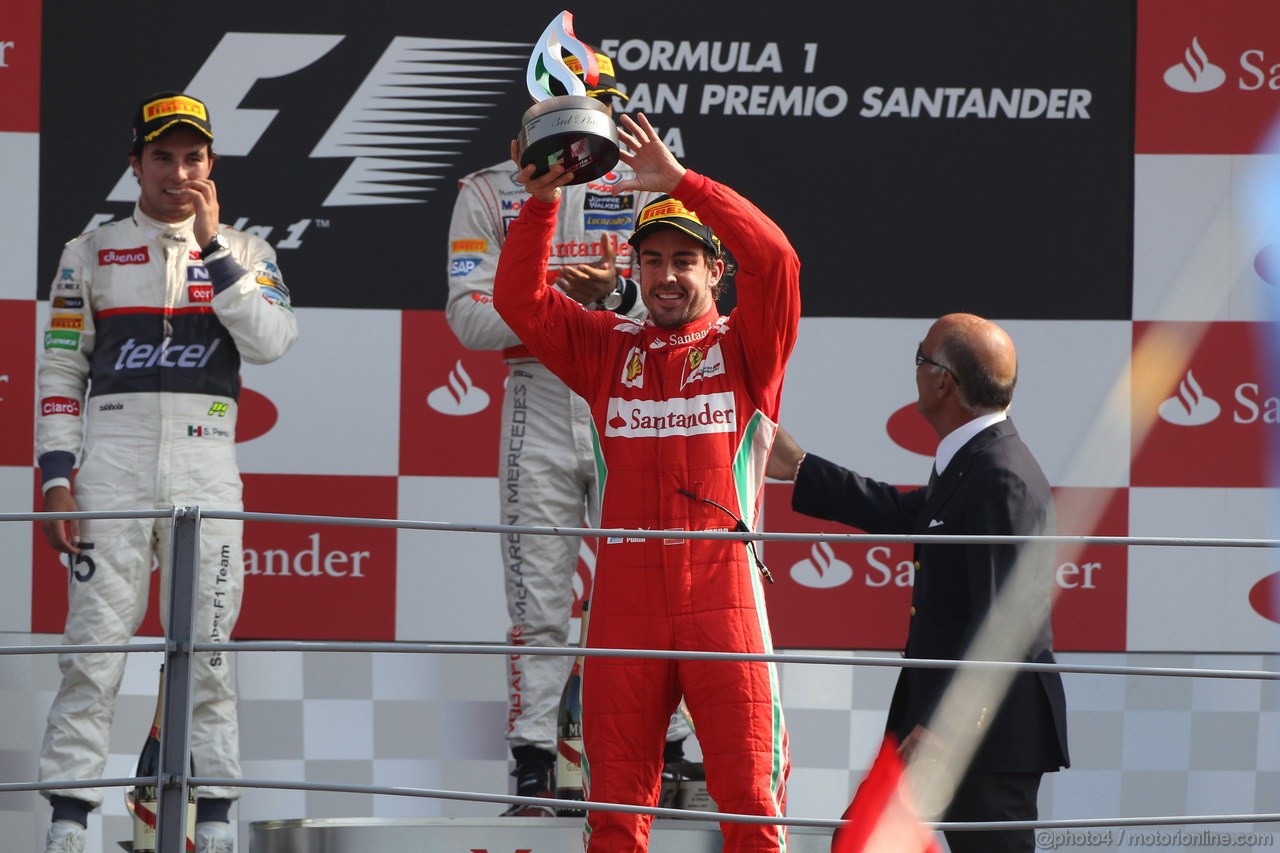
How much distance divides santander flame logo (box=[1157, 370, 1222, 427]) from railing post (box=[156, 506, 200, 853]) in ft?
7.77

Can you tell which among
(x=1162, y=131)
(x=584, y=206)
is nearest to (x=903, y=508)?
(x=584, y=206)

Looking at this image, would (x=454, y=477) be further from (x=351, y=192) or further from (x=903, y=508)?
(x=903, y=508)

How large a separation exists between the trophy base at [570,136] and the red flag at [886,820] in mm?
917

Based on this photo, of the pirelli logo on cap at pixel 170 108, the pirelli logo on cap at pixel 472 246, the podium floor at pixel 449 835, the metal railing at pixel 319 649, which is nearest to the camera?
the metal railing at pixel 319 649

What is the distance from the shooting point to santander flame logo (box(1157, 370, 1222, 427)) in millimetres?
3572

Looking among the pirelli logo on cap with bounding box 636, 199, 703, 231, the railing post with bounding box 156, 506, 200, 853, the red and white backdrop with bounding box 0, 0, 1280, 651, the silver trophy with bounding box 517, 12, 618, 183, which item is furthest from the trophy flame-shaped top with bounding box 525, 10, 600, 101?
the red and white backdrop with bounding box 0, 0, 1280, 651

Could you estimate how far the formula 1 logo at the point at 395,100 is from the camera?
355 cm

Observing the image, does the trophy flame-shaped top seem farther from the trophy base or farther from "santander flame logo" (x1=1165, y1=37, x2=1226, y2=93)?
"santander flame logo" (x1=1165, y1=37, x2=1226, y2=93)

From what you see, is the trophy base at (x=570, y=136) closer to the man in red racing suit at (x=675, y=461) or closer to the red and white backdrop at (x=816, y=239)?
the man in red racing suit at (x=675, y=461)

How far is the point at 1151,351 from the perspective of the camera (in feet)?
11.7

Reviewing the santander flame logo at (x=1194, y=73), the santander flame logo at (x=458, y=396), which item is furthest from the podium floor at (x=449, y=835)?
the santander flame logo at (x=1194, y=73)

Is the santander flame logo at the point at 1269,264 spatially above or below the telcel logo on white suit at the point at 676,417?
above

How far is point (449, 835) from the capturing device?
2.42 metres

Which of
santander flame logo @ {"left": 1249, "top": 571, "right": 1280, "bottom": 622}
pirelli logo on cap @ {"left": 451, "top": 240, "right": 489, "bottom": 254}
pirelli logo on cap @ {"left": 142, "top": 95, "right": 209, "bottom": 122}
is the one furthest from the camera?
santander flame logo @ {"left": 1249, "top": 571, "right": 1280, "bottom": 622}
